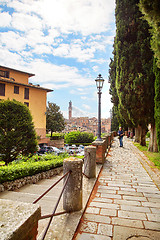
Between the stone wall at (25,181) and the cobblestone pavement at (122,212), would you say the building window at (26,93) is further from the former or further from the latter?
the cobblestone pavement at (122,212)

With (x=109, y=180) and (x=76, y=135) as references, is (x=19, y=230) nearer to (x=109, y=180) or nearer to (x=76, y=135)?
(x=109, y=180)

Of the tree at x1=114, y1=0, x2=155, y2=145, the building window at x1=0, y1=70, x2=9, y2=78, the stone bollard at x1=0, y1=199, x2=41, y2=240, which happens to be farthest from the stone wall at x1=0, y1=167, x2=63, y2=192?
the building window at x1=0, y1=70, x2=9, y2=78

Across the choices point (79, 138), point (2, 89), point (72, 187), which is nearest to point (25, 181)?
point (72, 187)

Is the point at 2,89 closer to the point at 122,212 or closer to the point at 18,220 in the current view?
the point at 122,212

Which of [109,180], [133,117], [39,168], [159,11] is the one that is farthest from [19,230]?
[133,117]

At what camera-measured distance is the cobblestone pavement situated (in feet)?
8.09

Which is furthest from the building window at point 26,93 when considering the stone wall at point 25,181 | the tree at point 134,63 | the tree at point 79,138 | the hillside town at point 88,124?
Result: the hillside town at point 88,124

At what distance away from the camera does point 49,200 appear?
3.70 meters

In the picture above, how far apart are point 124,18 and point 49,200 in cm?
1407

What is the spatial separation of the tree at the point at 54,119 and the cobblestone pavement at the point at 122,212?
31468 mm

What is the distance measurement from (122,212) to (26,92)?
28.5 metres

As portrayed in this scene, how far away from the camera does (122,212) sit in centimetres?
312

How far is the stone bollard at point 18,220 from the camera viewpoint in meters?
1.17

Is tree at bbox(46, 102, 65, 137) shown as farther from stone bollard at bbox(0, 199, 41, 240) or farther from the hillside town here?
the hillside town
